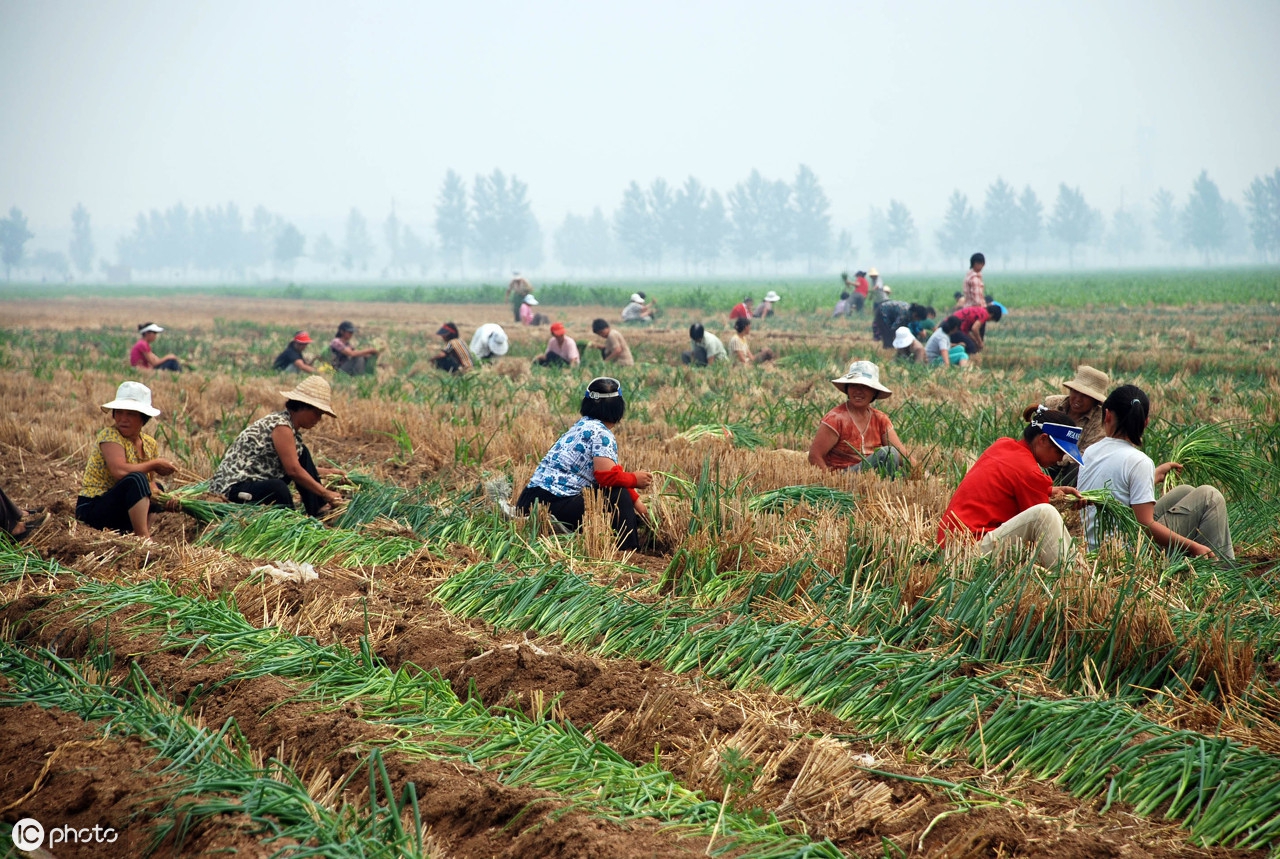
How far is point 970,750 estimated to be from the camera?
3617 mm

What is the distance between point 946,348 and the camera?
15.7 m

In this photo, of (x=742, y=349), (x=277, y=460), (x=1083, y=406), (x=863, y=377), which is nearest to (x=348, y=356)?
(x=742, y=349)

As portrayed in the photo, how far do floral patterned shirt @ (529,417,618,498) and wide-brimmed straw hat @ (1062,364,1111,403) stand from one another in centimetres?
295

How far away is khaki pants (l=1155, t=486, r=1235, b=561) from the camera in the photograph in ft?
18.0

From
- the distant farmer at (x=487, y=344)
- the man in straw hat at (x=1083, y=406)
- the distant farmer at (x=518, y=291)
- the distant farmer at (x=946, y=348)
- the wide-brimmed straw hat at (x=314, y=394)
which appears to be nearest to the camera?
the man in straw hat at (x=1083, y=406)

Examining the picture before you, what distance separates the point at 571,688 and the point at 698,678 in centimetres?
53

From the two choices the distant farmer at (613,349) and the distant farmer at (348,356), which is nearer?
the distant farmer at (348,356)

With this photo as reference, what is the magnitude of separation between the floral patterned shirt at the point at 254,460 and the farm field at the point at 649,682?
276 millimetres

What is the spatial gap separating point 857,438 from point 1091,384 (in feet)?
5.68

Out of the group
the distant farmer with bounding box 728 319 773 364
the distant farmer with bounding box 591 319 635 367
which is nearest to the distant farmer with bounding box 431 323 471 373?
the distant farmer with bounding box 591 319 635 367

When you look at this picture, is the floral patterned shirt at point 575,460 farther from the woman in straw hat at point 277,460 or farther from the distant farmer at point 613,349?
the distant farmer at point 613,349

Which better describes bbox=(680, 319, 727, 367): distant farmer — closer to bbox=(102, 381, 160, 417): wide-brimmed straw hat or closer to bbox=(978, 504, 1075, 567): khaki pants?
bbox=(102, 381, 160, 417): wide-brimmed straw hat

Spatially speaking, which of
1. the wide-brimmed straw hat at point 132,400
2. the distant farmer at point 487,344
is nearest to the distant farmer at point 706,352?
the distant farmer at point 487,344

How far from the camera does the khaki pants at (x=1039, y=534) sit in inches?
194
